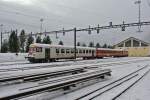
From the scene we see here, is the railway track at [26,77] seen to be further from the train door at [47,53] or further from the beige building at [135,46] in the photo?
the beige building at [135,46]

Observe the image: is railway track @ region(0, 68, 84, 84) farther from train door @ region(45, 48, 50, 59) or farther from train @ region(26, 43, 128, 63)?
train door @ region(45, 48, 50, 59)

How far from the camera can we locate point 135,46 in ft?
396

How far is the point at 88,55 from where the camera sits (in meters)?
55.1

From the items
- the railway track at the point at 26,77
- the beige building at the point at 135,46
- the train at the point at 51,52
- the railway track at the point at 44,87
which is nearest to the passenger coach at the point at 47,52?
the train at the point at 51,52

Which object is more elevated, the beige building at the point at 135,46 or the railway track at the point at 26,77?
the beige building at the point at 135,46

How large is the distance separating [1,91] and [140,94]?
19.0 feet

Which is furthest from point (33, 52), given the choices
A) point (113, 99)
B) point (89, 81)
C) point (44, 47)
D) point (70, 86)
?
point (113, 99)

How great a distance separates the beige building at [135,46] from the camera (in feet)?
356

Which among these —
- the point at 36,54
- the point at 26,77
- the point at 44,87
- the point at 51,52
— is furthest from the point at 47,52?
the point at 44,87

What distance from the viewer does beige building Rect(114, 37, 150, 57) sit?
109m

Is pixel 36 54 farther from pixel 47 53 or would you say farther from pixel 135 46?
pixel 135 46

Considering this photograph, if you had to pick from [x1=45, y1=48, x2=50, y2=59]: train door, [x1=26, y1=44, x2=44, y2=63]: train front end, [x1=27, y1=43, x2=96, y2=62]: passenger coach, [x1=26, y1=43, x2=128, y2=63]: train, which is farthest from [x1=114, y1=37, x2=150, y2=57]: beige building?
[x1=26, y1=44, x2=44, y2=63]: train front end

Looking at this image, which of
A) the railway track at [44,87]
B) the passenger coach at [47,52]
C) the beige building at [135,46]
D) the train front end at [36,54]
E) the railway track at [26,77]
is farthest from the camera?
the beige building at [135,46]

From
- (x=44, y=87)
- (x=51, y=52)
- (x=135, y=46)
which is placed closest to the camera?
(x=44, y=87)
